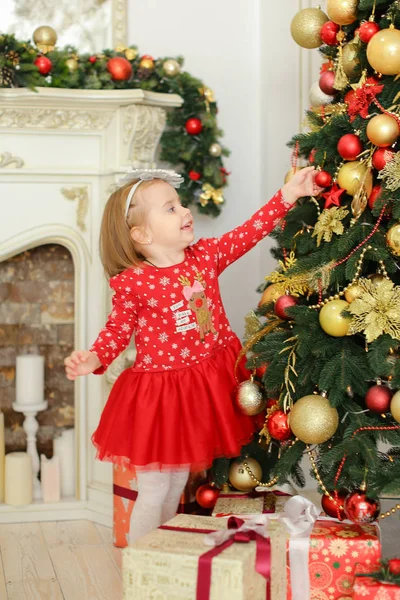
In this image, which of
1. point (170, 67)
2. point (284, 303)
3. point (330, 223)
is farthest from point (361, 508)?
point (170, 67)

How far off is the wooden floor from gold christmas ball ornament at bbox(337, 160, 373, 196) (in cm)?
129

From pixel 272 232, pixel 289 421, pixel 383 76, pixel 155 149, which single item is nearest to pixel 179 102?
pixel 155 149

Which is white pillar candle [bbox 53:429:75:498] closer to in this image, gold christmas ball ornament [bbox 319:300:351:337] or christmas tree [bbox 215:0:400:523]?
christmas tree [bbox 215:0:400:523]

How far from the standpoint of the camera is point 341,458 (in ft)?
6.64

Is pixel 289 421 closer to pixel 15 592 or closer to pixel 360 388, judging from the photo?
pixel 360 388

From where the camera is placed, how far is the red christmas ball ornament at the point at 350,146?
2031mm

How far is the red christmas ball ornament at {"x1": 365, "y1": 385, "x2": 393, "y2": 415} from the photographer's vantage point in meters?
1.99

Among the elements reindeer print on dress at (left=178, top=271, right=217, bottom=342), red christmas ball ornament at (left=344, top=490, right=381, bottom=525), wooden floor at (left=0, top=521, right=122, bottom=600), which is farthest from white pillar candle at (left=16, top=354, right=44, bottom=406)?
red christmas ball ornament at (left=344, top=490, right=381, bottom=525)

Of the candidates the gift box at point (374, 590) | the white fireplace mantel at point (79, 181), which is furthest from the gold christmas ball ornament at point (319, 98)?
the gift box at point (374, 590)

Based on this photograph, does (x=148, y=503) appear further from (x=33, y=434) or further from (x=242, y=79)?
(x=242, y=79)

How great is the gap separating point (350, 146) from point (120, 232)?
0.73 m

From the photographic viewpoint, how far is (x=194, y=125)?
314 centimetres

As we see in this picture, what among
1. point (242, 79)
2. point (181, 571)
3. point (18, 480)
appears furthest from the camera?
point (242, 79)

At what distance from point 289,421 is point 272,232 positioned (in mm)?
600
